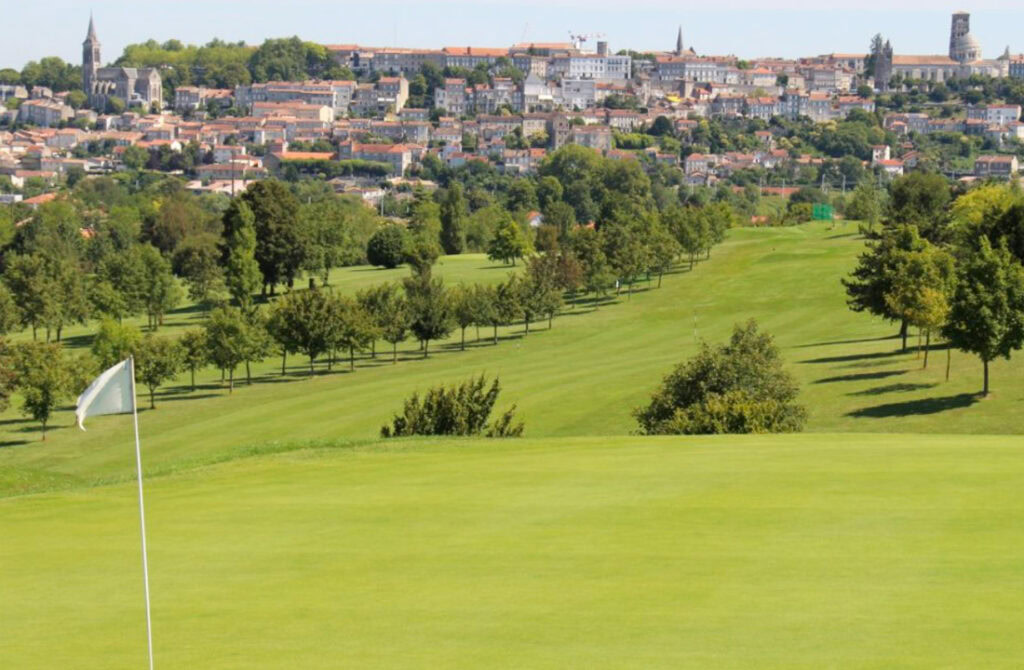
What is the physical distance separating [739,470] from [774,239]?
3384 inches

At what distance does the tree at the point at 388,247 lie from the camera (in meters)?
107

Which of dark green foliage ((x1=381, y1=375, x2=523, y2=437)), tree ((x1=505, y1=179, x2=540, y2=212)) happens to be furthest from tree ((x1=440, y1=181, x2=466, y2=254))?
dark green foliage ((x1=381, y1=375, x2=523, y2=437))

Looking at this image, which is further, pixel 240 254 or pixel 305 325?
pixel 240 254

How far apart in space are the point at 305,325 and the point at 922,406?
26.9 m

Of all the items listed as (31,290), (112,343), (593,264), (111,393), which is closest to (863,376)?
(112,343)

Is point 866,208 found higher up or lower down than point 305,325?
higher up

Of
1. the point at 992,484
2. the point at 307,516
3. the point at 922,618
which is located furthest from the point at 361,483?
the point at 922,618

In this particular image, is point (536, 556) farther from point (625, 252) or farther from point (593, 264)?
point (625, 252)

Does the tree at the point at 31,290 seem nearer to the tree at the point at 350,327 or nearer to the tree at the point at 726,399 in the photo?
the tree at the point at 350,327

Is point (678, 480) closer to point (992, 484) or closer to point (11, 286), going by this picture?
point (992, 484)

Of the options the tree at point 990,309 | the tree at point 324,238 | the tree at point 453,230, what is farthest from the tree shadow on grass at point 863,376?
the tree at point 453,230

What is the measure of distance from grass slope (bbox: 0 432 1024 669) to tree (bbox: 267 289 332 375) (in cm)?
3595

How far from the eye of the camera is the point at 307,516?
22141mm

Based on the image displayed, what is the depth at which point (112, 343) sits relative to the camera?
208 feet
